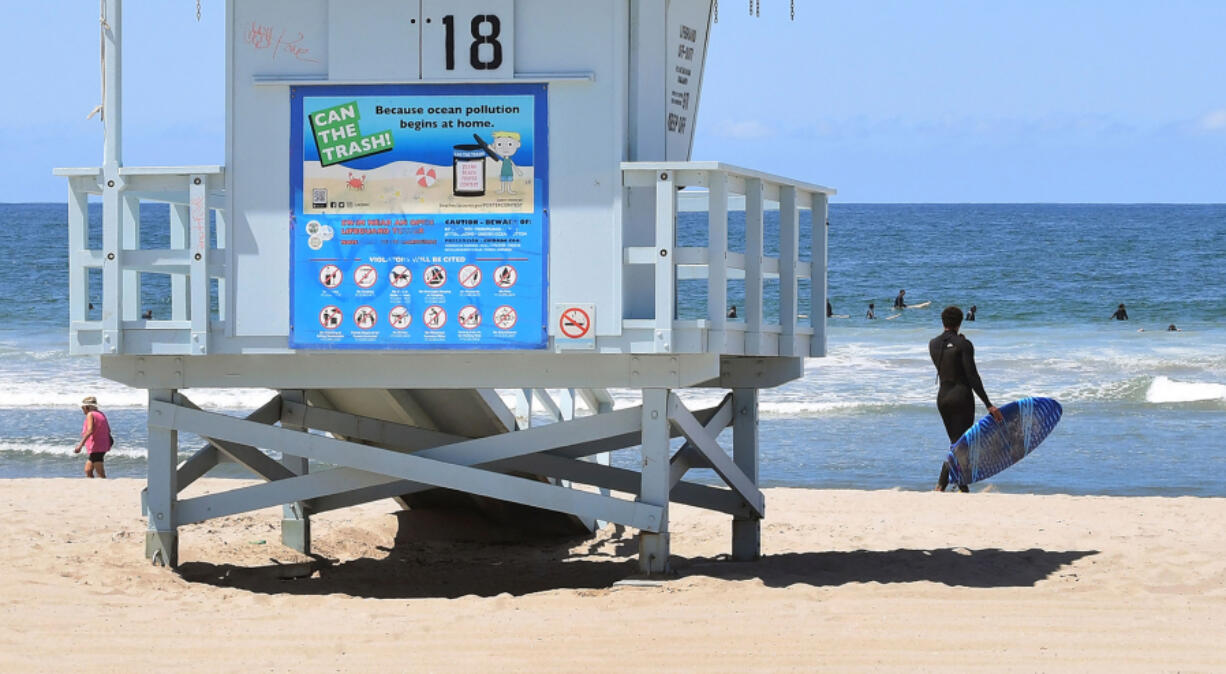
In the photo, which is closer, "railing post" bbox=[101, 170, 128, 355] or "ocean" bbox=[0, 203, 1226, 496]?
"railing post" bbox=[101, 170, 128, 355]

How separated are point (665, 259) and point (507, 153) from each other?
958 mm

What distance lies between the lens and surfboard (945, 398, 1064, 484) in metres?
12.5

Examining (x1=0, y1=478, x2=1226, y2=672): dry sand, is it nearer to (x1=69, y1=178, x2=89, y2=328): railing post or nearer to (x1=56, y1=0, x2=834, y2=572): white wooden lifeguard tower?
(x1=56, y1=0, x2=834, y2=572): white wooden lifeguard tower

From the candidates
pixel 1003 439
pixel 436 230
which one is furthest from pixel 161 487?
pixel 1003 439

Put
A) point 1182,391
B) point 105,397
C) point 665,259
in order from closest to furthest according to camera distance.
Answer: point 665,259 < point 105,397 < point 1182,391

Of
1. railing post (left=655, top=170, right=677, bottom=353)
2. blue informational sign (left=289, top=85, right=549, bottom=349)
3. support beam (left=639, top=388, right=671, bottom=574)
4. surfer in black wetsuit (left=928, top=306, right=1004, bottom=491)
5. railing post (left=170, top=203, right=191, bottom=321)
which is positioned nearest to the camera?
railing post (left=655, top=170, right=677, bottom=353)

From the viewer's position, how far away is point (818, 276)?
9.48m

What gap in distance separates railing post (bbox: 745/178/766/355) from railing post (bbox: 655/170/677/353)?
0.54 m

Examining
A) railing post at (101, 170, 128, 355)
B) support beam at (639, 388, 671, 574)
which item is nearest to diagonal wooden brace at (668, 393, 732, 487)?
support beam at (639, 388, 671, 574)

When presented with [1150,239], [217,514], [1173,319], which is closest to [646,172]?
[217,514]

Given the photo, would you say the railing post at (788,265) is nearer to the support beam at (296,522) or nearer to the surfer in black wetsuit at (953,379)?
the support beam at (296,522)

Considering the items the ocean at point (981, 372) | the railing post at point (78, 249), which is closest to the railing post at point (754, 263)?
the railing post at point (78, 249)

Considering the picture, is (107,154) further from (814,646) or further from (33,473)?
(33,473)

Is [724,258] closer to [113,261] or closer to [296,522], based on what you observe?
[113,261]
